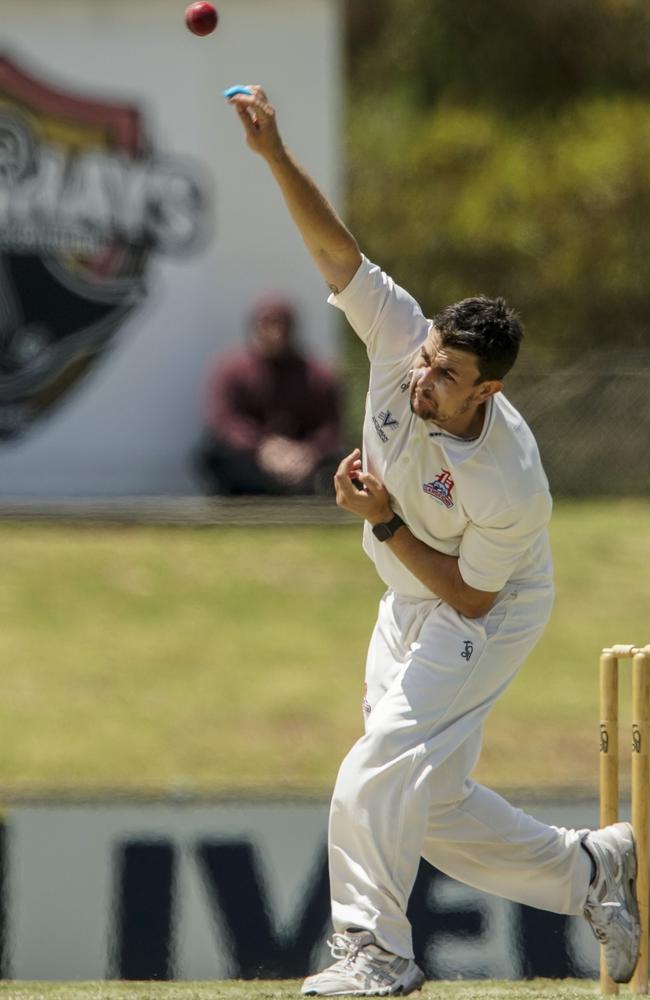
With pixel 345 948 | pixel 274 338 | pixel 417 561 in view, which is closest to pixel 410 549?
pixel 417 561

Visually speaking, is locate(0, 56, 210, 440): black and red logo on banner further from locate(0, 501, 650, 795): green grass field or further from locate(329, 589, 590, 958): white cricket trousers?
locate(329, 589, 590, 958): white cricket trousers

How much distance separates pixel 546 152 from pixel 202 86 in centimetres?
822

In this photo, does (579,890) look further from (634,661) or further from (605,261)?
(605,261)

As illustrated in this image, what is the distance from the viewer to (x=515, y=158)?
1934cm

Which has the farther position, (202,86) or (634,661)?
(202,86)

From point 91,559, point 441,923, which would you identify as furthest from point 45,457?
point 441,923

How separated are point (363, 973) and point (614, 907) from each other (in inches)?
30.0

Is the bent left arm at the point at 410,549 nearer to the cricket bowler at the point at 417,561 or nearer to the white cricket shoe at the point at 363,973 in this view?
the cricket bowler at the point at 417,561

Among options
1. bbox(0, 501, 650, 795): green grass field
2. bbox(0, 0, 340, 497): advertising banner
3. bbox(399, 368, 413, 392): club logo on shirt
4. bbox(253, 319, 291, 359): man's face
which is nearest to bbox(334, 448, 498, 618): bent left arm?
bbox(399, 368, 413, 392): club logo on shirt

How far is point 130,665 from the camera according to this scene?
30.6ft

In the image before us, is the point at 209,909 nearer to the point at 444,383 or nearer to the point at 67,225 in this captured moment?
the point at 444,383

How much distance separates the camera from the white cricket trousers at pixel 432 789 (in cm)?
412

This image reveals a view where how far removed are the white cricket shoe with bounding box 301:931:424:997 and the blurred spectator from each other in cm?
689

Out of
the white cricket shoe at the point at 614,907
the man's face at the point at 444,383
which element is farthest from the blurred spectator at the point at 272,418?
the man's face at the point at 444,383
